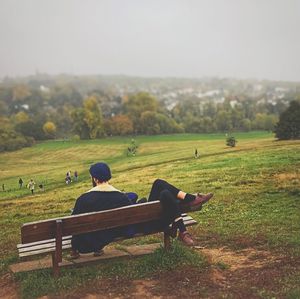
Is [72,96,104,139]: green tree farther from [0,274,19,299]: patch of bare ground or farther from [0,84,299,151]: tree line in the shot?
[0,274,19,299]: patch of bare ground

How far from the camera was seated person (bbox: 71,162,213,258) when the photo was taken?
7.64 meters

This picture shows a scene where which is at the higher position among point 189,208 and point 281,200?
point 189,208

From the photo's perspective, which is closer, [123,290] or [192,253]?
[123,290]

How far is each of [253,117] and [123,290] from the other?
41769mm

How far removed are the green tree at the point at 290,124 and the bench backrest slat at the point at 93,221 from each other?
28240mm

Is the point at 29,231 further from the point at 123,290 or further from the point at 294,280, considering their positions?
the point at 294,280

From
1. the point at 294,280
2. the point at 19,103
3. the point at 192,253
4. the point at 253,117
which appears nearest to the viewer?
the point at 294,280

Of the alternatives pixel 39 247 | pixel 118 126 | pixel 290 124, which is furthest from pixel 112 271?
pixel 118 126

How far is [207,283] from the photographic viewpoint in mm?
6816

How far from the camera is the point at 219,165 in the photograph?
28.3 m

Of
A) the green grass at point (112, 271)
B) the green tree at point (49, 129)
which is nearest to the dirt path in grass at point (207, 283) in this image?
the green grass at point (112, 271)

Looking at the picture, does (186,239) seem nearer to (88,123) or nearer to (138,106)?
(88,123)

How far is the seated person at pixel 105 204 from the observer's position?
764 cm

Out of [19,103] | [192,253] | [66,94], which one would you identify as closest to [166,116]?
[19,103]
